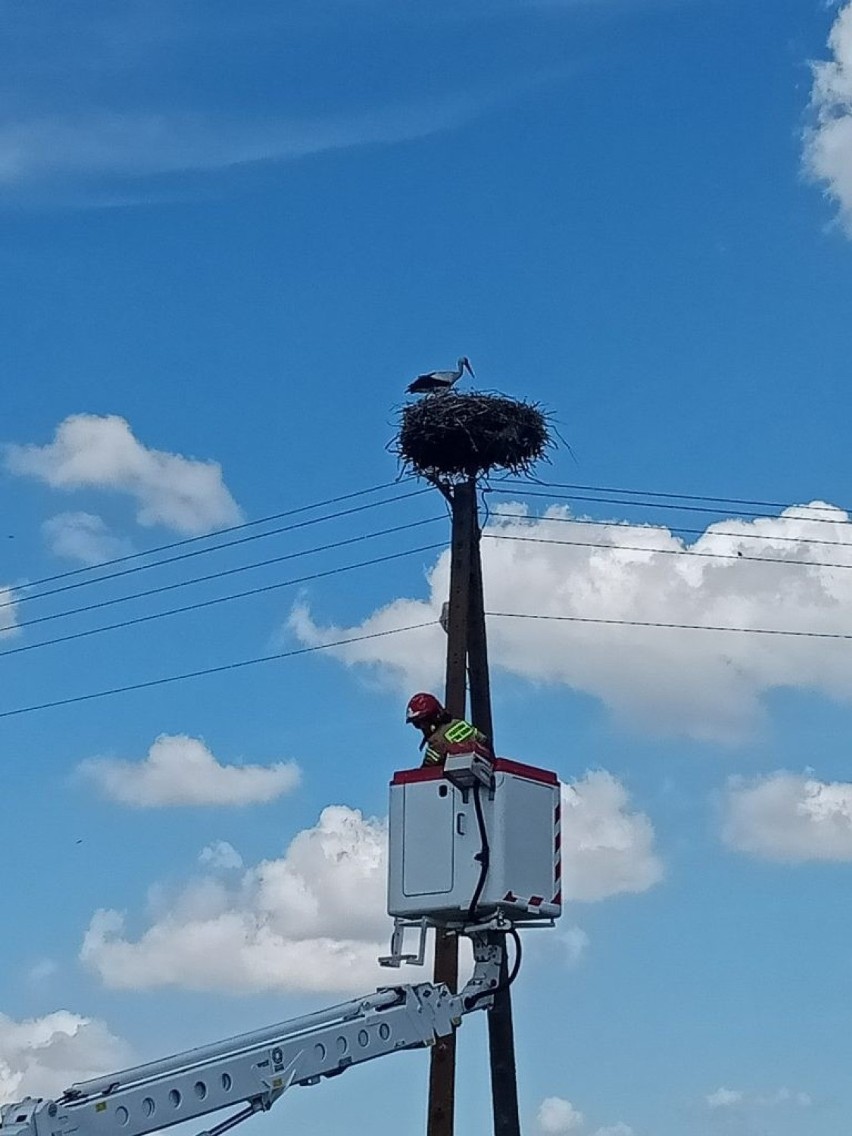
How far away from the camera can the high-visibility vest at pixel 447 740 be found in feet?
33.6

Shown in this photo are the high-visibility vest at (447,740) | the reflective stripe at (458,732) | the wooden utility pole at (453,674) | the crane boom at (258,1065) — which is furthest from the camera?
the wooden utility pole at (453,674)

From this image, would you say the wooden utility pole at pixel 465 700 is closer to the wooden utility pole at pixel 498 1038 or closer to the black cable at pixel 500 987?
the wooden utility pole at pixel 498 1038

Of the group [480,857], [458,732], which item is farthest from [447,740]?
[480,857]

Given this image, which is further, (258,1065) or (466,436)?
(466,436)

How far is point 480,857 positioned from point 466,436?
291 inches

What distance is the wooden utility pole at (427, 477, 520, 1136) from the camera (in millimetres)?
14320

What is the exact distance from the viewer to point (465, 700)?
16.0 meters

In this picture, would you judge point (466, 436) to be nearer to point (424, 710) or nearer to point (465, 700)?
point (465, 700)

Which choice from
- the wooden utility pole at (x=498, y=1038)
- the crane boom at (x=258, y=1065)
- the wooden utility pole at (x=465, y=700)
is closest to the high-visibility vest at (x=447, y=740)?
the crane boom at (x=258, y=1065)

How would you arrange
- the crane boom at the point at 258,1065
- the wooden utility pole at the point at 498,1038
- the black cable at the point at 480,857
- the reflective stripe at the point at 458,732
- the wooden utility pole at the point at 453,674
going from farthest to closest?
1. the wooden utility pole at the point at 498,1038
2. the wooden utility pole at the point at 453,674
3. the reflective stripe at the point at 458,732
4. the black cable at the point at 480,857
5. the crane boom at the point at 258,1065

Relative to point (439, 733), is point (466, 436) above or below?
above

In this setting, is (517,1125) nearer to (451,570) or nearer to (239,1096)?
(451,570)

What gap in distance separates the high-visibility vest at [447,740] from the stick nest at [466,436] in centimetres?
644

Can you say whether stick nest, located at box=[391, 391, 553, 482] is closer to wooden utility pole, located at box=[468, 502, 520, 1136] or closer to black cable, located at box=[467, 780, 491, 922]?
wooden utility pole, located at box=[468, 502, 520, 1136]
